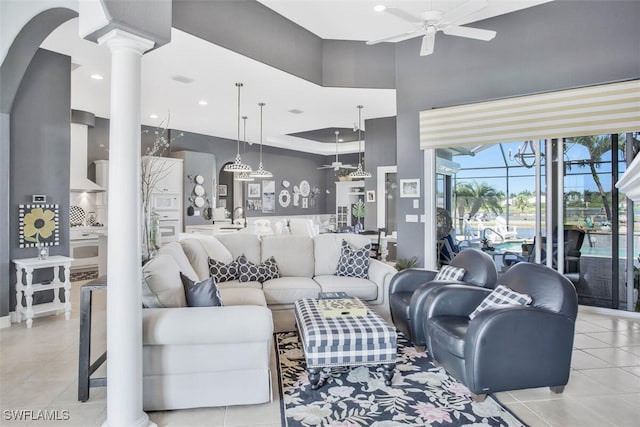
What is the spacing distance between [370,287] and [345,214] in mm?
9348

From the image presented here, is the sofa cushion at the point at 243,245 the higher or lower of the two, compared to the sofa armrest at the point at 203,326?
higher

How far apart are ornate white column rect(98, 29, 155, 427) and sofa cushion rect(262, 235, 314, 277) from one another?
250cm

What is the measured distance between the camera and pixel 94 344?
3779mm

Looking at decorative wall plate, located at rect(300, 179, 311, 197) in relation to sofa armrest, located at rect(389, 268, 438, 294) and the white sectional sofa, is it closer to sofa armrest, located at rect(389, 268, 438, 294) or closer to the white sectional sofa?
sofa armrest, located at rect(389, 268, 438, 294)

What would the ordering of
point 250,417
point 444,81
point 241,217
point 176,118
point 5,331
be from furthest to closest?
1. point 241,217
2. point 176,118
3. point 444,81
4. point 5,331
5. point 250,417

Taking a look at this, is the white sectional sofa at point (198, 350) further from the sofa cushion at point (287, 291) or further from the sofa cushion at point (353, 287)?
the sofa cushion at point (353, 287)

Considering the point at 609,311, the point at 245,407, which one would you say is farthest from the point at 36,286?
the point at 609,311

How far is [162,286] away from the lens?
274 cm

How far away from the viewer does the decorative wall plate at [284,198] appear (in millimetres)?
12125

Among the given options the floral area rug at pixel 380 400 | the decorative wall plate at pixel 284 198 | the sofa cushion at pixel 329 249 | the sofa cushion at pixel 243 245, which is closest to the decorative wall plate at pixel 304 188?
the decorative wall plate at pixel 284 198

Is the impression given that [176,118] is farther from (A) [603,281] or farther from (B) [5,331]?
(A) [603,281]

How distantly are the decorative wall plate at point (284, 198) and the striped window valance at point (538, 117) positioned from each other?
7.04 metres

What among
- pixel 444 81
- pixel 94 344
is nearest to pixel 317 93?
pixel 444 81

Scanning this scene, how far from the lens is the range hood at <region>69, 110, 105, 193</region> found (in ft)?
24.0
